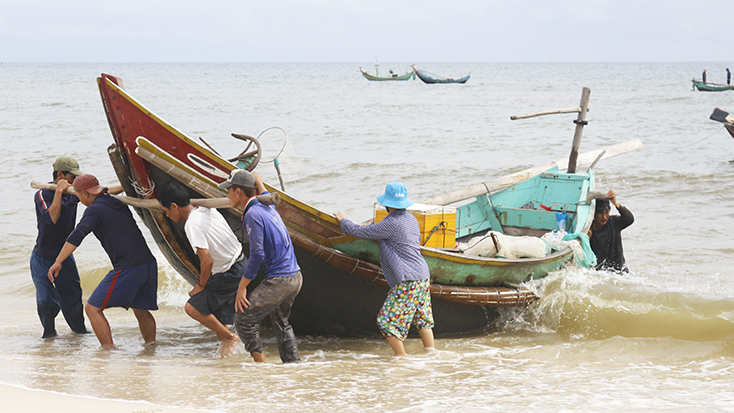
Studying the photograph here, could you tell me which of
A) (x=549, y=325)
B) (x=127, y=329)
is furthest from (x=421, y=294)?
(x=127, y=329)

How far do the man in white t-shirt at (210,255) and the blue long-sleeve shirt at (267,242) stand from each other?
1.13ft

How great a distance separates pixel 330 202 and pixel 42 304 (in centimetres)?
763

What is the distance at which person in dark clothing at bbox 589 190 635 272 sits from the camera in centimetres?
646

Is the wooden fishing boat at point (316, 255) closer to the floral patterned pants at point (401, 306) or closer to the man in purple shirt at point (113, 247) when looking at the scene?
the man in purple shirt at point (113, 247)

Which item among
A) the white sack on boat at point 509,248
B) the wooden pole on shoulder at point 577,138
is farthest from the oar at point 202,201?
the wooden pole on shoulder at point 577,138

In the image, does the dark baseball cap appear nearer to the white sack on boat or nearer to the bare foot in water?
the bare foot in water

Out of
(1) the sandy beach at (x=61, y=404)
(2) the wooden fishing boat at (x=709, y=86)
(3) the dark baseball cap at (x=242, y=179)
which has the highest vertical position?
(2) the wooden fishing boat at (x=709, y=86)

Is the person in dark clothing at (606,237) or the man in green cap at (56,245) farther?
the person in dark clothing at (606,237)

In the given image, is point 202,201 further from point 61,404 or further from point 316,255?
point 61,404

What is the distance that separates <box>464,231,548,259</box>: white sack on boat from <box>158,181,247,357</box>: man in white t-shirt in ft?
6.90

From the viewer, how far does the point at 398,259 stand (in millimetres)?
4445

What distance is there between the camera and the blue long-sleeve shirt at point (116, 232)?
4445mm

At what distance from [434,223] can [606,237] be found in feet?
7.35

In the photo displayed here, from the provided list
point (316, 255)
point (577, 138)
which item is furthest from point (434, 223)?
point (577, 138)
